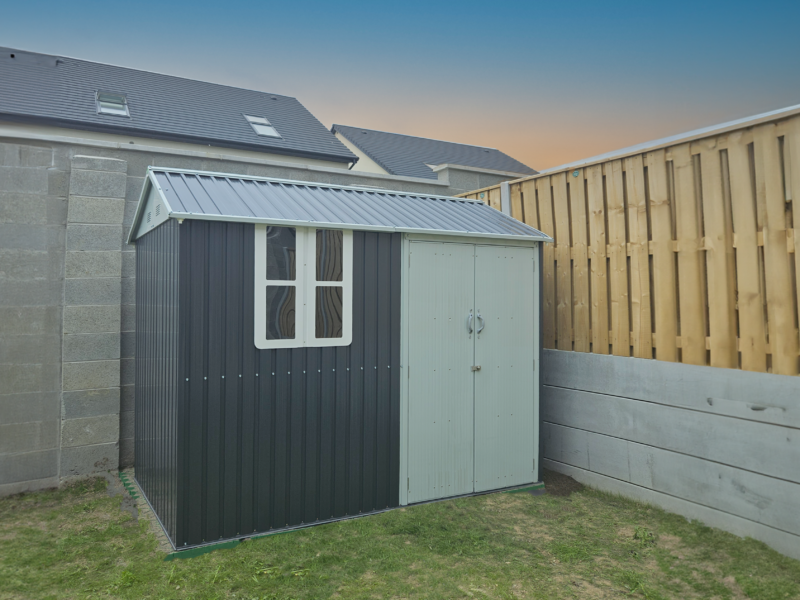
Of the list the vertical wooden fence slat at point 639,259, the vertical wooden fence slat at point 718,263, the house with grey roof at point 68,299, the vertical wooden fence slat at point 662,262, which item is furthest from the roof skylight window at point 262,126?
the vertical wooden fence slat at point 718,263

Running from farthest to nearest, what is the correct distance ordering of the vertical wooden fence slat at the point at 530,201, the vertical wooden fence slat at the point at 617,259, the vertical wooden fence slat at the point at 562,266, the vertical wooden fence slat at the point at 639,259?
the vertical wooden fence slat at the point at 530,201, the vertical wooden fence slat at the point at 562,266, the vertical wooden fence slat at the point at 617,259, the vertical wooden fence slat at the point at 639,259

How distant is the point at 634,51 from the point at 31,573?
8.69 metres

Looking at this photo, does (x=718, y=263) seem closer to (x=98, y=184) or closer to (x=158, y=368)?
(x=158, y=368)

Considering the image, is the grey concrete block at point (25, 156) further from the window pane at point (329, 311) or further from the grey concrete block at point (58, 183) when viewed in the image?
the window pane at point (329, 311)

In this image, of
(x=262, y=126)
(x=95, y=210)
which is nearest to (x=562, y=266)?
(x=95, y=210)

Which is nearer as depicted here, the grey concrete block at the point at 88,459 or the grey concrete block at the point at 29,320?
the grey concrete block at the point at 29,320

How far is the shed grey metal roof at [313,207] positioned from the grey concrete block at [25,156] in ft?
3.05

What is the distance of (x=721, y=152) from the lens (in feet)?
11.5

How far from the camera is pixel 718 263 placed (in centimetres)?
350

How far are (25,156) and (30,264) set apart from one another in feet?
3.05

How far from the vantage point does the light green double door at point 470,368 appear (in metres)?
4.03

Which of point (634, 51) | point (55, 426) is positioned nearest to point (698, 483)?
point (55, 426)

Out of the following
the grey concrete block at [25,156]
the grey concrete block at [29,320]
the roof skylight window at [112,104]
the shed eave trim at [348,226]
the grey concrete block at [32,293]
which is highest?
the roof skylight window at [112,104]

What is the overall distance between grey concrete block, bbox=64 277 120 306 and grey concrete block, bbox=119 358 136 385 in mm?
560
